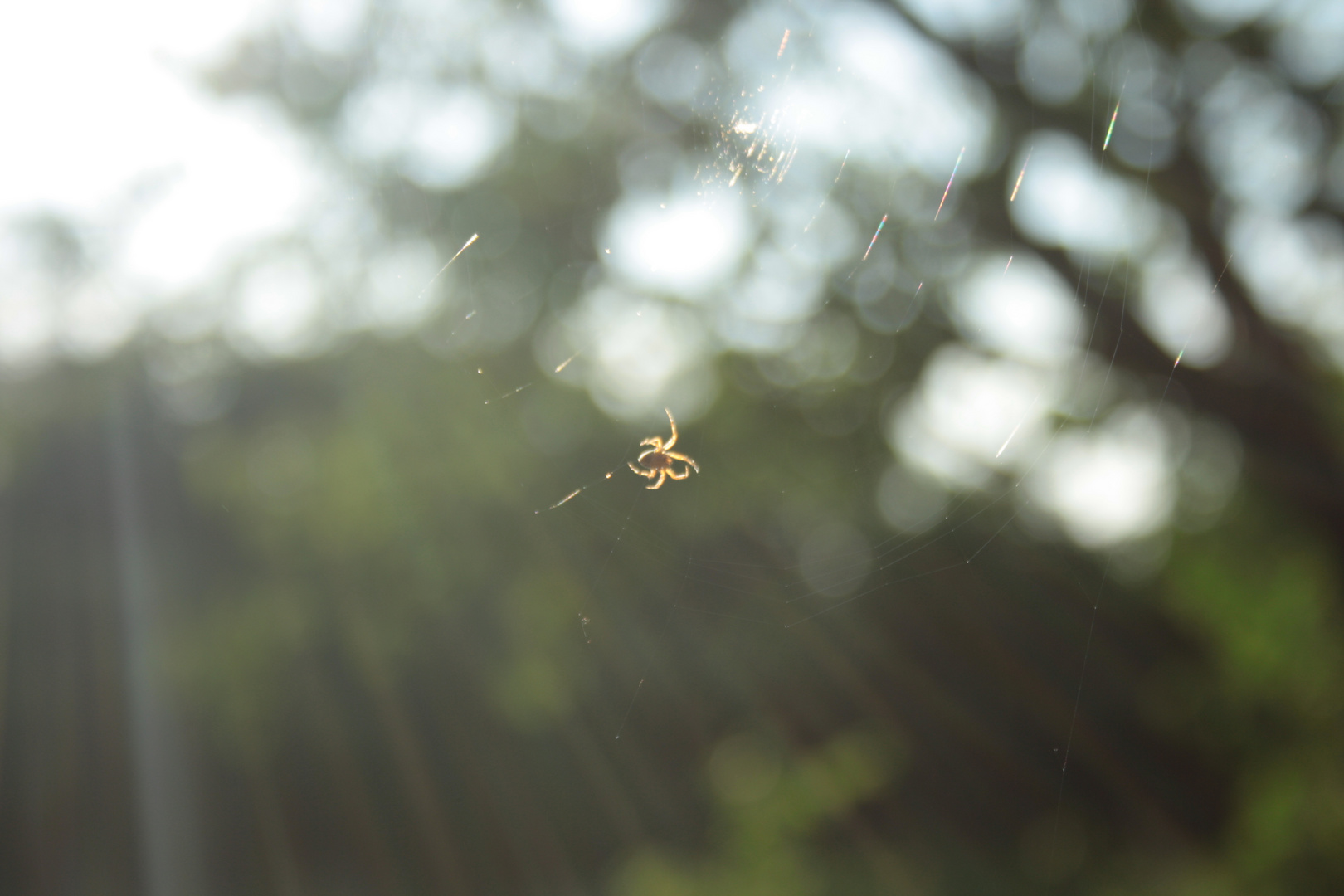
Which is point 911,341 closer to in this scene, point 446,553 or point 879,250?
point 879,250

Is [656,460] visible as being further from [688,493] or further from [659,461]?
[688,493]

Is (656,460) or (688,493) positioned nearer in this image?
(656,460)

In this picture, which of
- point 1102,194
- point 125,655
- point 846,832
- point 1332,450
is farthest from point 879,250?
point 125,655

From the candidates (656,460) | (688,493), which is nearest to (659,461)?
(656,460)

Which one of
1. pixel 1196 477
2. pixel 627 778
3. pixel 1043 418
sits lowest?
pixel 627 778

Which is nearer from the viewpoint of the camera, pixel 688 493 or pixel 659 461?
pixel 659 461

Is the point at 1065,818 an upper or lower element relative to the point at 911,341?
lower

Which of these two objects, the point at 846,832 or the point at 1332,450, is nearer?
the point at 1332,450

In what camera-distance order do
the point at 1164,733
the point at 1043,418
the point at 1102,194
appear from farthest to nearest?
the point at 1164,733, the point at 1043,418, the point at 1102,194

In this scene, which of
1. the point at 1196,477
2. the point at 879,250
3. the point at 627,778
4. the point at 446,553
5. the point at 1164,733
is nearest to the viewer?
the point at 879,250

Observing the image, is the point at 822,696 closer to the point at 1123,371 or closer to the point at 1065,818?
the point at 1065,818
